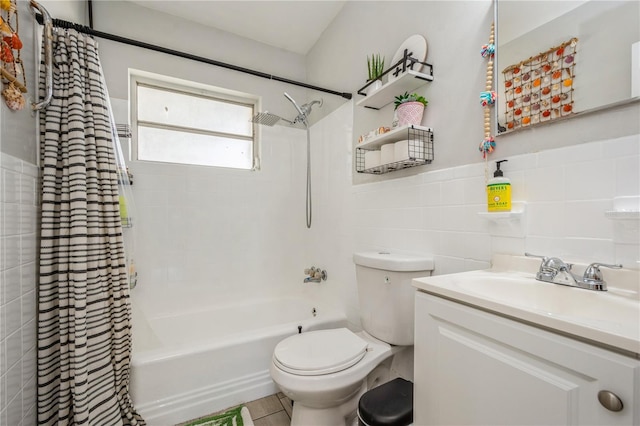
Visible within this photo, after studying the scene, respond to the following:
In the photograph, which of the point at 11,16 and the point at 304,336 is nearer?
the point at 11,16

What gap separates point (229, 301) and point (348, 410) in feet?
4.24

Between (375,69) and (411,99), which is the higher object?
(375,69)

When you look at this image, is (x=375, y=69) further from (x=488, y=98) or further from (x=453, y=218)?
(x=453, y=218)

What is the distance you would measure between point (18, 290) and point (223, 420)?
42.8 inches

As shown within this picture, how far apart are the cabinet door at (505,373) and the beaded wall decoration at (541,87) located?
0.74 metres

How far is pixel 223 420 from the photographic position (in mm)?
1464

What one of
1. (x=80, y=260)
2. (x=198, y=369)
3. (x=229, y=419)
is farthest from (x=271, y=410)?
(x=80, y=260)

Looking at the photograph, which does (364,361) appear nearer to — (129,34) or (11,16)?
(11,16)

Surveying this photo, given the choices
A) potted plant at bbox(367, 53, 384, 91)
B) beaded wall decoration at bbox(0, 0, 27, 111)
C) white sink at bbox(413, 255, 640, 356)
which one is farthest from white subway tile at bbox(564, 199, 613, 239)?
beaded wall decoration at bbox(0, 0, 27, 111)

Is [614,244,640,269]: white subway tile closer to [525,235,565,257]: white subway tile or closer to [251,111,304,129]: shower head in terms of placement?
[525,235,565,257]: white subway tile

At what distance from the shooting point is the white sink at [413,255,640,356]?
19.8 inches

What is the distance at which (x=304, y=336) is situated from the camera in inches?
56.4

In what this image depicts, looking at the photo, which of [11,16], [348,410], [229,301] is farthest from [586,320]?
[229,301]

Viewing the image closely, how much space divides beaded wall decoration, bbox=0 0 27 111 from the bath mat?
1585 mm
